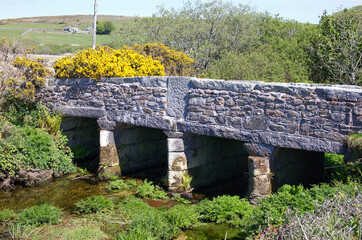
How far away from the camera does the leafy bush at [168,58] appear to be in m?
13.4

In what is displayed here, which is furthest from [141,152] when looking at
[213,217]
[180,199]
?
[213,217]

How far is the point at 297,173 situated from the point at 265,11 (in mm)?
13868

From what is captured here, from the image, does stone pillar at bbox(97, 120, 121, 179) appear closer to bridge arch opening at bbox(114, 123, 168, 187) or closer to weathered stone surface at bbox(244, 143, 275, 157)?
bridge arch opening at bbox(114, 123, 168, 187)

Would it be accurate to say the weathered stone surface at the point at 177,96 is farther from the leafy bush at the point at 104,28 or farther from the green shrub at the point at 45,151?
the leafy bush at the point at 104,28

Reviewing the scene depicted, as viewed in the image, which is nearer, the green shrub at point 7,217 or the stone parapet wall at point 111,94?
the green shrub at point 7,217

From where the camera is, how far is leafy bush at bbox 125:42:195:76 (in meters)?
13.4

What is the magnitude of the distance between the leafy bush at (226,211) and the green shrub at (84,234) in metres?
1.93

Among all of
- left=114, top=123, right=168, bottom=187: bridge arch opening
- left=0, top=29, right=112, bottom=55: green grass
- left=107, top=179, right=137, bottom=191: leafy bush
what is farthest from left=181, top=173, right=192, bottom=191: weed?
left=0, top=29, right=112, bottom=55: green grass

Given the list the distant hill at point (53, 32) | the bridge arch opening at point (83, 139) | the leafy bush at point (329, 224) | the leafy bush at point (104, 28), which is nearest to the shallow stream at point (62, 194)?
the bridge arch opening at point (83, 139)

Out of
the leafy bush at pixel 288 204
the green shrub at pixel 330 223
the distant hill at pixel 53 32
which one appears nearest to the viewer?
the green shrub at pixel 330 223

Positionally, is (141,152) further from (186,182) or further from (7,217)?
(7,217)

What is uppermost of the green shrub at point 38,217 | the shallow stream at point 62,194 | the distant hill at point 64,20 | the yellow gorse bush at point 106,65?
the distant hill at point 64,20

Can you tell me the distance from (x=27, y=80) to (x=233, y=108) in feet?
23.2

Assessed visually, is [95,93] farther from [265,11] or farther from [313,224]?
[265,11]
